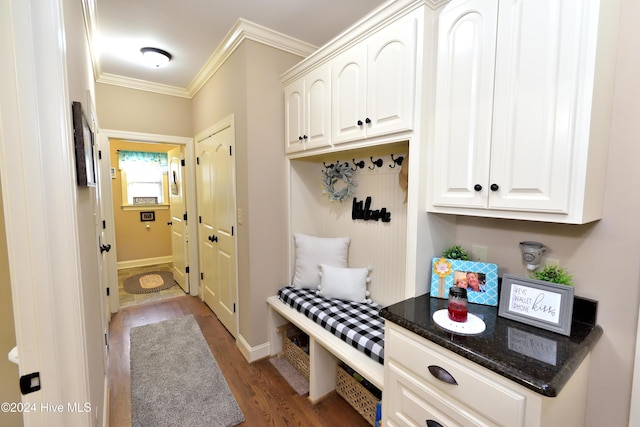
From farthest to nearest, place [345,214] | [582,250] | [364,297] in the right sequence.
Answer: [345,214]
[364,297]
[582,250]

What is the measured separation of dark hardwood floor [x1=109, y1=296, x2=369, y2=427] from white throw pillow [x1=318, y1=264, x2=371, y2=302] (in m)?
0.69

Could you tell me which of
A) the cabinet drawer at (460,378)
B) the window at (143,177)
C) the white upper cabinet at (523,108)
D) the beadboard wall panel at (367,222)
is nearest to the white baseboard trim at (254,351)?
the beadboard wall panel at (367,222)

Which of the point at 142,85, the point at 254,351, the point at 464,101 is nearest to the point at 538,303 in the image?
the point at 464,101

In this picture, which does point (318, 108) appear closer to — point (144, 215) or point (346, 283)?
point (346, 283)

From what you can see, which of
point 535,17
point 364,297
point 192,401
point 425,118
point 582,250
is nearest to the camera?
point 535,17

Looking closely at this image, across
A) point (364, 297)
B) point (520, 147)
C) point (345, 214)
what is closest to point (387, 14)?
point (520, 147)

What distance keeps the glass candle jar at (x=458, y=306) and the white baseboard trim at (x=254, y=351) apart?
1749 millimetres

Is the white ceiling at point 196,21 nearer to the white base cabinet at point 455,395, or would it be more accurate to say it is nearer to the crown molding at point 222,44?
the crown molding at point 222,44

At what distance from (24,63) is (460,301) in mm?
1648

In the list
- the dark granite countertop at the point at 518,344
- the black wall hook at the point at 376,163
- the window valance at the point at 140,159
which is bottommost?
the dark granite countertop at the point at 518,344

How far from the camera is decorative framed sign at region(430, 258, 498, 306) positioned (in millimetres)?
1403

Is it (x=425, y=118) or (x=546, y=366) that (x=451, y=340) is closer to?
(x=546, y=366)

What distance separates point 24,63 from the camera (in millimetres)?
708

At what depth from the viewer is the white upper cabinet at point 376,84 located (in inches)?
56.0
